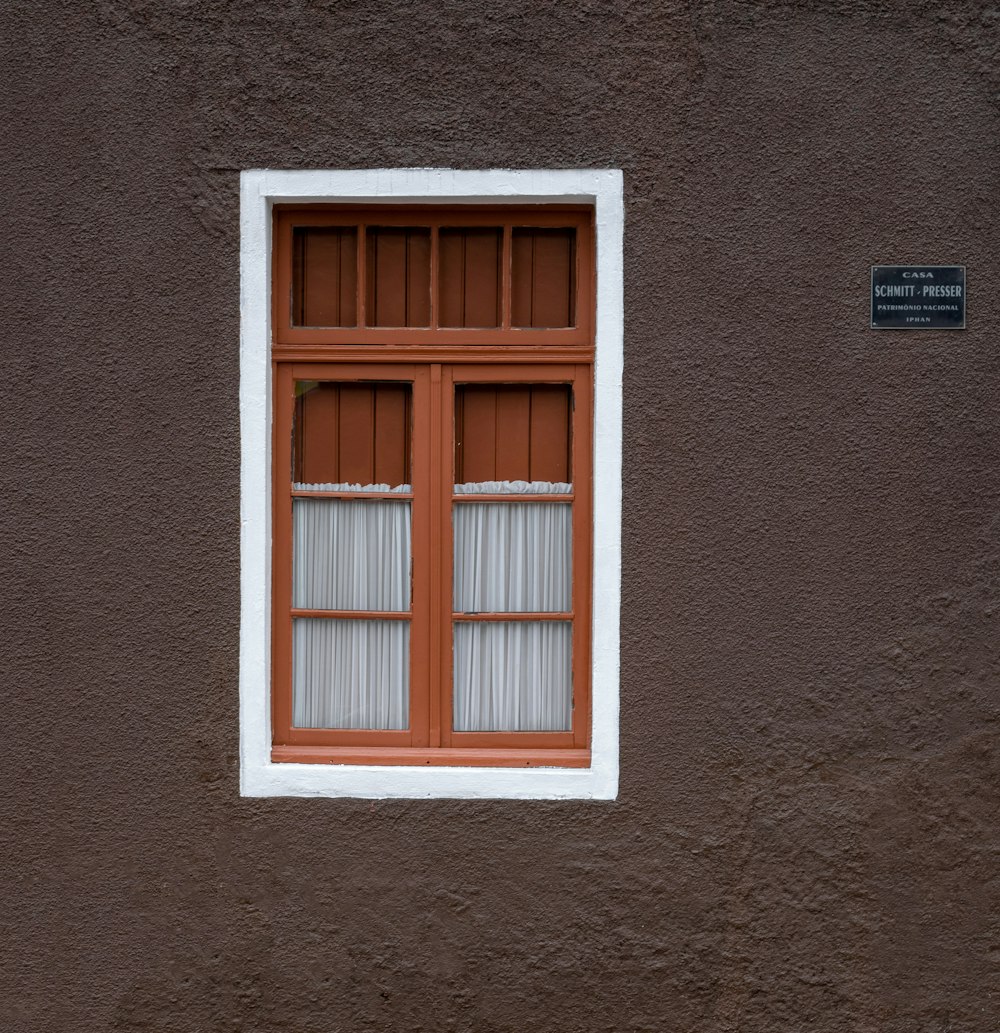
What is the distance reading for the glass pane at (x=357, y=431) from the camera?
3.97 meters

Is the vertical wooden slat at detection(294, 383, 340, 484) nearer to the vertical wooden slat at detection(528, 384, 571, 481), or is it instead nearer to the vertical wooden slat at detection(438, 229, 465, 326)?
the vertical wooden slat at detection(438, 229, 465, 326)

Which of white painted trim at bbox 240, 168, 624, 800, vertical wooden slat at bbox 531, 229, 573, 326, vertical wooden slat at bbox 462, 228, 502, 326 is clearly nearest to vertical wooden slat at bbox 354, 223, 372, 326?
white painted trim at bbox 240, 168, 624, 800

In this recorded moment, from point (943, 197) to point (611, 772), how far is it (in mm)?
2224

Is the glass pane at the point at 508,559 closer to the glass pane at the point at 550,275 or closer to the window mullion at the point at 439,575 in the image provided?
the window mullion at the point at 439,575

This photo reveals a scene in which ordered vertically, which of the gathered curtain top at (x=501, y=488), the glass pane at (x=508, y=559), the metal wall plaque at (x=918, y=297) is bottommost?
the glass pane at (x=508, y=559)

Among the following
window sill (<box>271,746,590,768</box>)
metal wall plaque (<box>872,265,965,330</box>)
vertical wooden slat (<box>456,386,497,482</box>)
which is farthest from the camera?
vertical wooden slat (<box>456,386,497,482</box>)

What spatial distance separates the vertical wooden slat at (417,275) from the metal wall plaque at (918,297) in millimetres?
1533

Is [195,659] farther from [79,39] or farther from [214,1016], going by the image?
[79,39]

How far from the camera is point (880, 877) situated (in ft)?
12.1

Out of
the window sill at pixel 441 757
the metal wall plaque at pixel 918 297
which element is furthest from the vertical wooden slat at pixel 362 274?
the metal wall plaque at pixel 918 297

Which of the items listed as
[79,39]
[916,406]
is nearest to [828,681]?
[916,406]

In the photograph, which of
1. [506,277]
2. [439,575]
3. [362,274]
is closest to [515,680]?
[439,575]

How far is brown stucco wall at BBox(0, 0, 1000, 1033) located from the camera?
12.1 ft

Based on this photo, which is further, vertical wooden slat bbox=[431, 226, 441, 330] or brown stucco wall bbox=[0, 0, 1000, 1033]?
vertical wooden slat bbox=[431, 226, 441, 330]
